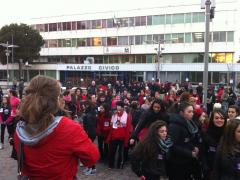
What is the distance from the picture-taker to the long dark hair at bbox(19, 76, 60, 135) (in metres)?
2.24

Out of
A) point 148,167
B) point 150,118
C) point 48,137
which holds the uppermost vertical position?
point 48,137

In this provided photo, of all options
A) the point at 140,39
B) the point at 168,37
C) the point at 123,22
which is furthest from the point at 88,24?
the point at 168,37

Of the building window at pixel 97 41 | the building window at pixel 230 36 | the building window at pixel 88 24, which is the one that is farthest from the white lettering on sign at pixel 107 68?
the building window at pixel 230 36

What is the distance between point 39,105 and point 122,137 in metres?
5.72

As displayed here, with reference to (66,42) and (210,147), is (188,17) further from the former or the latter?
(210,147)

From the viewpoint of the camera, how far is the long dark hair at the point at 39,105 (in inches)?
88.2

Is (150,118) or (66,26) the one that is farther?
(66,26)

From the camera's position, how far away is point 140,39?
169ft

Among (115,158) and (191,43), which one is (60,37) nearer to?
(191,43)

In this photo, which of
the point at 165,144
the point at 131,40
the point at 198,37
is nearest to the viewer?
the point at 165,144

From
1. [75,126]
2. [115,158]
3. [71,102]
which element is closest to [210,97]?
[71,102]

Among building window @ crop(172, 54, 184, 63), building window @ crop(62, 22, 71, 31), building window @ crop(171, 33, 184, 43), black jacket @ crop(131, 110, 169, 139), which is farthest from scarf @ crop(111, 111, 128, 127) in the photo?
building window @ crop(62, 22, 71, 31)

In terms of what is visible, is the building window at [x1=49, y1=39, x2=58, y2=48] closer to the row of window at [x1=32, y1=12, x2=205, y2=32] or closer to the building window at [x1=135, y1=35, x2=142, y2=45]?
the row of window at [x1=32, y1=12, x2=205, y2=32]

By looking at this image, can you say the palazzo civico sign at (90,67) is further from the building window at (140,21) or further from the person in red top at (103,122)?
the person in red top at (103,122)
